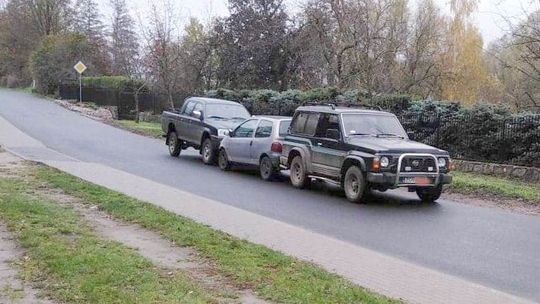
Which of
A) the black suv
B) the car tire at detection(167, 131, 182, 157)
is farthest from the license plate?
the car tire at detection(167, 131, 182, 157)

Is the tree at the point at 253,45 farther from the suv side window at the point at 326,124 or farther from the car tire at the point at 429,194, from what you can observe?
the car tire at the point at 429,194

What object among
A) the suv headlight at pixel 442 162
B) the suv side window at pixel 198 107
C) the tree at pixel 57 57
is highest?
the tree at pixel 57 57

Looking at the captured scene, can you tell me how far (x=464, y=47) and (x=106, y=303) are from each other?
3527cm

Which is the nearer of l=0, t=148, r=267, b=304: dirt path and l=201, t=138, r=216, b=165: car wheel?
l=0, t=148, r=267, b=304: dirt path

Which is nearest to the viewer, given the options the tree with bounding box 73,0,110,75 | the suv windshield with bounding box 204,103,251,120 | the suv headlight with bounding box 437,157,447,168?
the suv headlight with bounding box 437,157,447,168

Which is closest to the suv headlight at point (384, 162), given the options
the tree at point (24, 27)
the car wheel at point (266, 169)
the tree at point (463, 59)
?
the car wheel at point (266, 169)

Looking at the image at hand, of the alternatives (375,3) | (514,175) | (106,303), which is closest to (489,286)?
(106,303)

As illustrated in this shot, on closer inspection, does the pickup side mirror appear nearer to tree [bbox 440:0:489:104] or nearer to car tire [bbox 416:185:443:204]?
car tire [bbox 416:185:443:204]

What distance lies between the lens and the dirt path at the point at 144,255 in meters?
5.48

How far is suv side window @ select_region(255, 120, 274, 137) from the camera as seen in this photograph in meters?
16.2

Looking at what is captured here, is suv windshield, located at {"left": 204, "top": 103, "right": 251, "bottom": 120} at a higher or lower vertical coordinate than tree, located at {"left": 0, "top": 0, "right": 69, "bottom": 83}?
lower

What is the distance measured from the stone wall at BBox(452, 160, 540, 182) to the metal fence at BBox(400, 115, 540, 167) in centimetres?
48

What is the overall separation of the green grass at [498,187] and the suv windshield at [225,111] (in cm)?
707

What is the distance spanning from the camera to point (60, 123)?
31.3 metres
